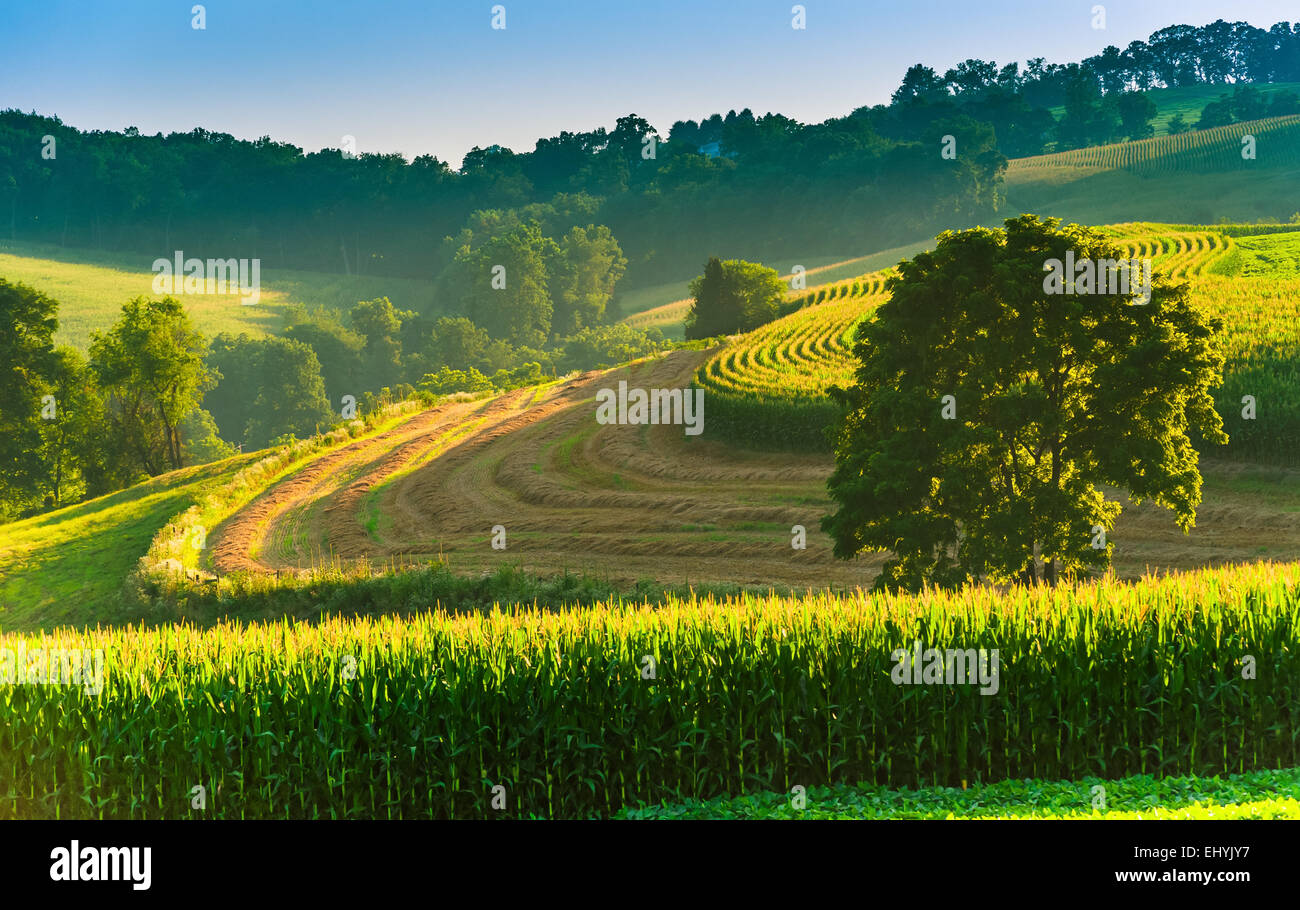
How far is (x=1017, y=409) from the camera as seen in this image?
21.3 metres

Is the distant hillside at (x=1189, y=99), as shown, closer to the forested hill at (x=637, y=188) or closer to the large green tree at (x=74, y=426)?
the forested hill at (x=637, y=188)

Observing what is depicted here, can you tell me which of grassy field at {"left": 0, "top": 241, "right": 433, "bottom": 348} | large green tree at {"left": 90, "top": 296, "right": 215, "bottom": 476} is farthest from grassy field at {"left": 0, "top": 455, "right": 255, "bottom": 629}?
grassy field at {"left": 0, "top": 241, "right": 433, "bottom": 348}

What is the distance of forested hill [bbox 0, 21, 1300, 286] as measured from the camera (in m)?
154

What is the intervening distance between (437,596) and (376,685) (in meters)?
17.8

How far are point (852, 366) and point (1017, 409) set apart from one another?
28.1 m

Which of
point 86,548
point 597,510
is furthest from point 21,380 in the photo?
point 597,510

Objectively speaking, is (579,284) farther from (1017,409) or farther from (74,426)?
(1017,409)

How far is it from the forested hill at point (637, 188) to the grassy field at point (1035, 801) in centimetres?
14119

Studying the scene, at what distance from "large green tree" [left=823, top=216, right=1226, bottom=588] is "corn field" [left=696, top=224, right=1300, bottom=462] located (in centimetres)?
174

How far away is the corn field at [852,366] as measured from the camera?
1341 inches

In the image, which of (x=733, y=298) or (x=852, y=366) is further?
(x=733, y=298)

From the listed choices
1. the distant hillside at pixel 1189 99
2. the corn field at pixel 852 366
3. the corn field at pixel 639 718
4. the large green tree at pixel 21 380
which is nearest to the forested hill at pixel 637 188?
the distant hillside at pixel 1189 99
